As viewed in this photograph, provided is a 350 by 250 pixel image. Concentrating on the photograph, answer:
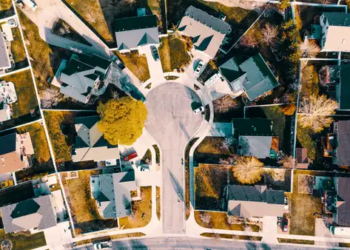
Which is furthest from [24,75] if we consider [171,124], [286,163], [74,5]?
[286,163]

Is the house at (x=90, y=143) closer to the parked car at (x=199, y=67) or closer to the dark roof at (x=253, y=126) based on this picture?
the parked car at (x=199, y=67)

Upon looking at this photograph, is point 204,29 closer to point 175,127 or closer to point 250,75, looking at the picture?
point 250,75

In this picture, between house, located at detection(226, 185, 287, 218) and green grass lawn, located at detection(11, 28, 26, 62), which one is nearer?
house, located at detection(226, 185, 287, 218)

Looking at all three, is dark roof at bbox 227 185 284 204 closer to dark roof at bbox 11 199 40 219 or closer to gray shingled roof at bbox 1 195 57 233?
gray shingled roof at bbox 1 195 57 233

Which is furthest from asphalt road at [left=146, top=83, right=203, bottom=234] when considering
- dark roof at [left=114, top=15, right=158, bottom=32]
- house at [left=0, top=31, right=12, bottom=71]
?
house at [left=0, top=31, right=12, bottom=71]

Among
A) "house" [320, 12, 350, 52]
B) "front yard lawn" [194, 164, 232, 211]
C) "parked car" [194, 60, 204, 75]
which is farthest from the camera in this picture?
"front yard lawn" [194, 164, 232, 211]

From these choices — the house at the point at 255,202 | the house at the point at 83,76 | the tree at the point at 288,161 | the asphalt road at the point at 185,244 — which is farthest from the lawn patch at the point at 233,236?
the house at the point at 83,76

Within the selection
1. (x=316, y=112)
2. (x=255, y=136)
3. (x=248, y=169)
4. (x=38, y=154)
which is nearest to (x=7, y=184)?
(x=38, y=154)
